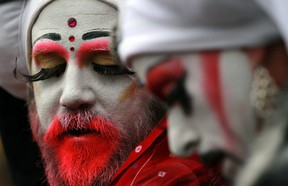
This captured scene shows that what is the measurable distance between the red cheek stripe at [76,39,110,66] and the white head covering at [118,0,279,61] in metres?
0.60

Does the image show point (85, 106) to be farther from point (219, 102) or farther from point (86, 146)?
point (219, 102)

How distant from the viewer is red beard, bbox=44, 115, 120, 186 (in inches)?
59.9

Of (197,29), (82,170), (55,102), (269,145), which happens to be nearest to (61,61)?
(55,102)

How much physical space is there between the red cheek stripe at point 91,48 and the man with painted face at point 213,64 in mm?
592

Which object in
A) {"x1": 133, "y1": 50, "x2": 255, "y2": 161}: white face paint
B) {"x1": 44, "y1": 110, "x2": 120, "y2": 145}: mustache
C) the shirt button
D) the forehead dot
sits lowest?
the shirt button

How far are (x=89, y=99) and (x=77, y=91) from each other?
3cm

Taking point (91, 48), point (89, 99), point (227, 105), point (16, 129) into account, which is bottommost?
point (16, 129)

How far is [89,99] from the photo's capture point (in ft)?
4.92

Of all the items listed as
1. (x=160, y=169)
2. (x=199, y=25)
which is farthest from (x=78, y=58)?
(x=199, y=25)

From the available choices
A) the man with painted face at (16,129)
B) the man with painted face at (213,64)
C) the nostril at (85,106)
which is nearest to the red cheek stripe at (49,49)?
the nostril at (85,106)

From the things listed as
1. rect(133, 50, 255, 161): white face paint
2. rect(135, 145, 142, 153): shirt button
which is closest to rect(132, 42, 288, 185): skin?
rect(133, 50, 255, 161): white face paint

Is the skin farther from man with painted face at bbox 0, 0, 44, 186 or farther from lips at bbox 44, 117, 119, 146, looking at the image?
man with painted face at bbox 0, 0, 44, 186

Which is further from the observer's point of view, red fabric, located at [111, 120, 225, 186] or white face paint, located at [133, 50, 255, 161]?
red fabric, located at [111, 120, 225, 186]

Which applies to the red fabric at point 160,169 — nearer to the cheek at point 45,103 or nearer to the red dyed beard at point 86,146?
the red dyed beard at point 86,146
